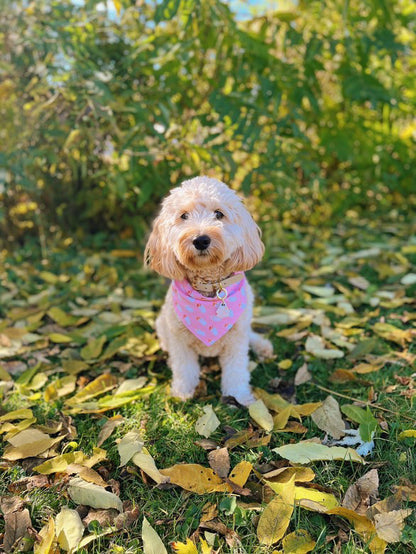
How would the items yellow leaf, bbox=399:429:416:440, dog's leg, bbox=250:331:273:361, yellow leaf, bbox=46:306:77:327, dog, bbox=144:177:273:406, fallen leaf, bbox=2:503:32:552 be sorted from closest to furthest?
fallen leaf, bbox=2:503:32:552
yellow leaf, bbox=399:429:416:440
dog, bbox=144:177:273:406
dog's leg, bbox=250:331:273:361
yellow leaf, bbox=46:306:77:327

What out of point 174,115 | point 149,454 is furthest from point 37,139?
point 149,454

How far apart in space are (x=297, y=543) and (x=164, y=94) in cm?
355

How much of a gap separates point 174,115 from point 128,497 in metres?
3.26

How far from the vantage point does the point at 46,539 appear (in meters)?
1.98

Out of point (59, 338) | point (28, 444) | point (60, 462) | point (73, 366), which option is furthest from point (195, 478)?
point (59, 338)

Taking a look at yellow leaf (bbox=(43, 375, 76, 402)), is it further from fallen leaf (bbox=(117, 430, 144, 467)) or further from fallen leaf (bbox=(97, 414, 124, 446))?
fallen leaf (bbox=(117, 430, 144, 467))

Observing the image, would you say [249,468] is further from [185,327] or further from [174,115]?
[174,115]

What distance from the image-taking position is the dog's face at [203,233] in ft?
8.02

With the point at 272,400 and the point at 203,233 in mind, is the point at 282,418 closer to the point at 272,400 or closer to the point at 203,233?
the point at 272,400

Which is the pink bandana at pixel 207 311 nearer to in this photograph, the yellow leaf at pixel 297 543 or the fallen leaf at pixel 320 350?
the fallen leaf at pixel 320 350

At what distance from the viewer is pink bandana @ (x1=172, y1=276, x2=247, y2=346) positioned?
276 cm

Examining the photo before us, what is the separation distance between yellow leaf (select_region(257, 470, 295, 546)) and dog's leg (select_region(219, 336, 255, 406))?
81cm

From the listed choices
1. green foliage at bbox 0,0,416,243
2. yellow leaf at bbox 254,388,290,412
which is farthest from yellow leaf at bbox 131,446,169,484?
green foliage at bbox 0,0,416,243

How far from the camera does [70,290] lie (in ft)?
14.3
